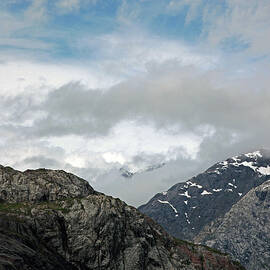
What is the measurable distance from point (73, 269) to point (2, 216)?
38.8 m

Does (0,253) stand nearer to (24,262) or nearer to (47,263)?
(24,262)

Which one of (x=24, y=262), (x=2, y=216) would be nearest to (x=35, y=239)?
(x=2, y=216)

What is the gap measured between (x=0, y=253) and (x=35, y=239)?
54918 millimetres

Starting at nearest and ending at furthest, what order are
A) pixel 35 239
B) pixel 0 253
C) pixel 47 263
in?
pixel 0 253
pixel 47 263
pixel 35 239

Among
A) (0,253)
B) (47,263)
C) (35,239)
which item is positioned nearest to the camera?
(0,253)

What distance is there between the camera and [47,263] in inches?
6462

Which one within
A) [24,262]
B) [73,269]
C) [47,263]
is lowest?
[73,269]

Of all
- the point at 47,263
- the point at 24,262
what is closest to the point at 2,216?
the point at 47,263

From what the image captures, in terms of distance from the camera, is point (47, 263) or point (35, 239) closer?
point (47, 263)

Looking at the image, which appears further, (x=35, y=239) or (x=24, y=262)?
(x=35, y=239)

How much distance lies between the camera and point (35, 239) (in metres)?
→ 189

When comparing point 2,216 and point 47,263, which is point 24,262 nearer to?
point 47,263

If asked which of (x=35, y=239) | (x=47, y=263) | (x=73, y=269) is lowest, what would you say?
(x=73, y=269)

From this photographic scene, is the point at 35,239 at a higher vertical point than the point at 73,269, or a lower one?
higher
